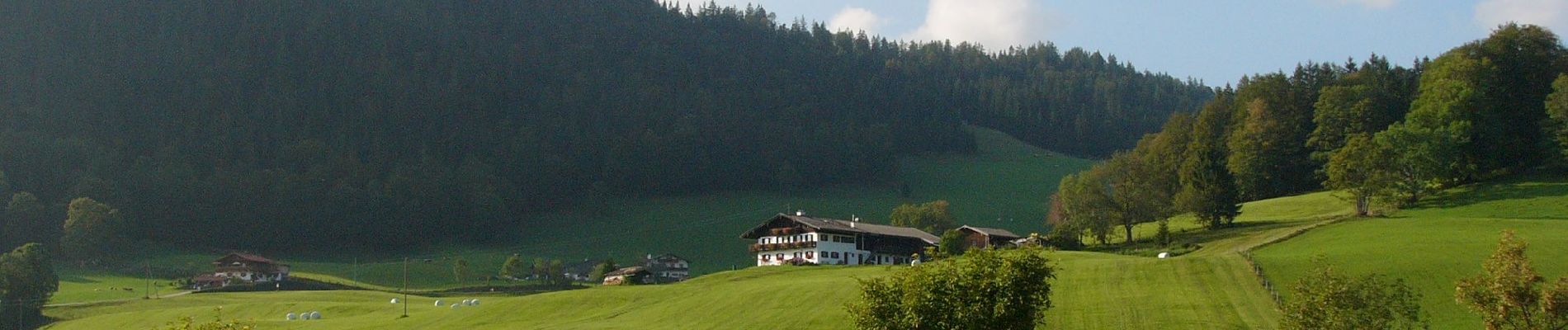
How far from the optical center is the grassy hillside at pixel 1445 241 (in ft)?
193

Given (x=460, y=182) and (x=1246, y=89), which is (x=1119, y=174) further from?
(x=460, y=182)

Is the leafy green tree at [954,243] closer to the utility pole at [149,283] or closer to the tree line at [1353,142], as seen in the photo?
the tree line at [1353,142]

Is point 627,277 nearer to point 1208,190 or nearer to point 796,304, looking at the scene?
point 796,304

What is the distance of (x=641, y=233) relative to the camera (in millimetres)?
163375

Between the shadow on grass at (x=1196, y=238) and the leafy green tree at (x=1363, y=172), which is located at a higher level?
the leafy green tree at (x=1363, y=172)

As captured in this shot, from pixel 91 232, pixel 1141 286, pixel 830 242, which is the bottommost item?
pixel 1141 286

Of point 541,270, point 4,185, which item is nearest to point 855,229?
point 541,270

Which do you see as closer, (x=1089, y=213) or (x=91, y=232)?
(x=1089, y=213)

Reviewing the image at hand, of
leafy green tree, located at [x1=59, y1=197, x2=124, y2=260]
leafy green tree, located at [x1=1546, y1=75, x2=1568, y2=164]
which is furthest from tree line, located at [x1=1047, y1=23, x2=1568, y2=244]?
leafy green tree, located at [x1=59, y1=197, x2=124, y2=260]

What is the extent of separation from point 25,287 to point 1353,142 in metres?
99.6

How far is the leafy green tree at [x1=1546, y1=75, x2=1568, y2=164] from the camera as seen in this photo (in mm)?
94812

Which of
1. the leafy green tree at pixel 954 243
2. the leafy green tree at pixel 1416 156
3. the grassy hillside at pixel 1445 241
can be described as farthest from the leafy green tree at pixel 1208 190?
the leafy green tree at pixel 954 243

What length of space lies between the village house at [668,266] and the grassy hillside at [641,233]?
2290mm

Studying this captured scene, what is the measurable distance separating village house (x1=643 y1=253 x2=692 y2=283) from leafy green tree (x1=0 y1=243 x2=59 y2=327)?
5146 centimetres
